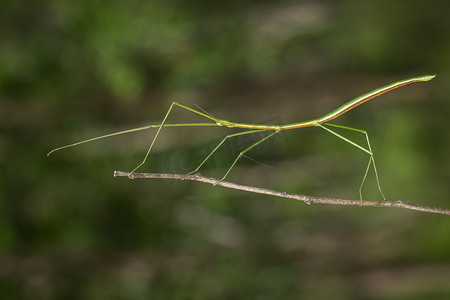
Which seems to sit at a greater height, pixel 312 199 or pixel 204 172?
pixel 204 172

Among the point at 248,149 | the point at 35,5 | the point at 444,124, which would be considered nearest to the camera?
the point at 248,149

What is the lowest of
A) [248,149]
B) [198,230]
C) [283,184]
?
[198,230]

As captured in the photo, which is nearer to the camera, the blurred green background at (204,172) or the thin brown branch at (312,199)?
the thin brown branch at (312,199)

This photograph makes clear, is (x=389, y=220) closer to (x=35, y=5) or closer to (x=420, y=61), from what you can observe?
(x=420, y=61)

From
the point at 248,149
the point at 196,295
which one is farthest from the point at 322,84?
the point at 248,149

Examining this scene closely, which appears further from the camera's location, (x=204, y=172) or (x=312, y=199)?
(x=204, y=172)

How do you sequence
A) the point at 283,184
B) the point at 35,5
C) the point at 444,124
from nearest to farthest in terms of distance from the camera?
the point at 35,5 < the point at 283,184 < the point at 444,124

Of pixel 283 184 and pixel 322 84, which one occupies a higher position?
pixel 322 84

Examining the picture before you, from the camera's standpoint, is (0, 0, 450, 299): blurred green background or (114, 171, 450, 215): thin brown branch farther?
(0, 0, 450, 299): blurred green background
